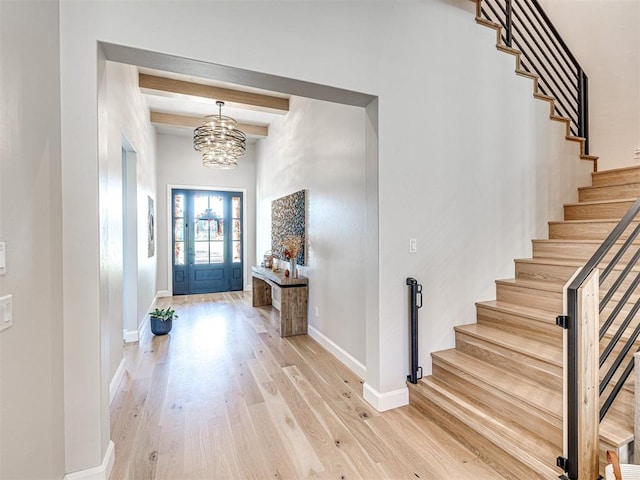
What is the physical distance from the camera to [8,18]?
46.1 inches

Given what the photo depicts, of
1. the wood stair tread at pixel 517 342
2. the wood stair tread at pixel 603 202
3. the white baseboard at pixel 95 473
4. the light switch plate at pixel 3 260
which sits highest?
the wood stair tread at pixel 603 202

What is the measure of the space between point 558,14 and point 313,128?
3.66 metres

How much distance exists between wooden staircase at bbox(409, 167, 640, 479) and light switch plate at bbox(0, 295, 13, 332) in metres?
2.45

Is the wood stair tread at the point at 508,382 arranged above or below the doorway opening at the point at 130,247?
below

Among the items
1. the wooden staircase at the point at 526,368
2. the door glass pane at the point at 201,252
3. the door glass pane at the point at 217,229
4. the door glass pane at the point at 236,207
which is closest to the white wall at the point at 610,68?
the wooden staircase at the point at 526,368

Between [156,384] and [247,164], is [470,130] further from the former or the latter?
[247,164]

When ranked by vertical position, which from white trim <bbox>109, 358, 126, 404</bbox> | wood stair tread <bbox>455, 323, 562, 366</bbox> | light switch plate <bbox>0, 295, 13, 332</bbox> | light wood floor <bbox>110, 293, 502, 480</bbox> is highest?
light switch plate <bbox>0, 295, 13, 332</bbox>

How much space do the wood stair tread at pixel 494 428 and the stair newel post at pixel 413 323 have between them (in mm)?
103

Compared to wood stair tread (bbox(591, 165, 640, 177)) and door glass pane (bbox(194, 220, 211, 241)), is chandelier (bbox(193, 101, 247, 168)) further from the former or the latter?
wood stair tread (bbox(591, 165, 640, 177))

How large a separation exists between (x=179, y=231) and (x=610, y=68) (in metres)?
7.56

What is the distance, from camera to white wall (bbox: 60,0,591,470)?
1.63 meters

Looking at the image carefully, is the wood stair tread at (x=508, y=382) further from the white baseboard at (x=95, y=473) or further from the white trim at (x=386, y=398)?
the white baseboard at (x=95, y=473)

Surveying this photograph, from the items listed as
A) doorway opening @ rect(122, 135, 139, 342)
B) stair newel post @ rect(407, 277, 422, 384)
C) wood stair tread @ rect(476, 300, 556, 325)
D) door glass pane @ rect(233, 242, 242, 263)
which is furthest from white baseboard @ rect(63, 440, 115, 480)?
door glass pane @ rect(233, 242, 242, 263)

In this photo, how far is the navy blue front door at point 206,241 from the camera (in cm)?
686
